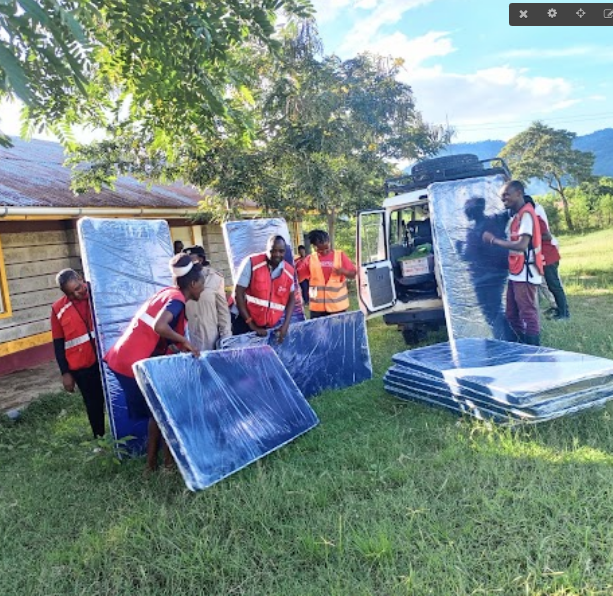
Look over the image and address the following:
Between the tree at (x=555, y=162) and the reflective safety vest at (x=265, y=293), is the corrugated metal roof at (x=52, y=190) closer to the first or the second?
the reflective safety vest at (x=265, y=293)

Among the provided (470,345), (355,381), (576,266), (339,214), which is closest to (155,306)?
(355,381)

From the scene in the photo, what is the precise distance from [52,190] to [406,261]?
5768mm

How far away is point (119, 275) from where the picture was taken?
14.5ft

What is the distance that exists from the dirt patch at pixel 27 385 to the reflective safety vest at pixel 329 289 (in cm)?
331

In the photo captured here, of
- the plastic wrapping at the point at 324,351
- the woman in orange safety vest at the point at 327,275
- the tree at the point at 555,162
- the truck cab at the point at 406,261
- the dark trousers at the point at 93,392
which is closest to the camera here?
the dark trousers at the point at 93,392

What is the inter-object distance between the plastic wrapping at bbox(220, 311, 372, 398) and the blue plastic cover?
3.35 feet

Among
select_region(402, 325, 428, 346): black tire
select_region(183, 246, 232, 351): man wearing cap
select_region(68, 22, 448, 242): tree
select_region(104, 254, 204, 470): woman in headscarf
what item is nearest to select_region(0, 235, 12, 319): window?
select_region(68, 22, 448, 242): tree

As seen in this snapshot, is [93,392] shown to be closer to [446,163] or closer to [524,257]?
[524,257]

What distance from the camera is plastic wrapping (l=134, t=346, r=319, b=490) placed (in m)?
3.05

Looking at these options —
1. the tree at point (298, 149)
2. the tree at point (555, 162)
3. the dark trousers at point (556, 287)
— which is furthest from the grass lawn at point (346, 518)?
→ the tree at point (555, 162)

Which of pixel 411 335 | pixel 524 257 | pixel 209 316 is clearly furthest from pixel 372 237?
pixel 209 316

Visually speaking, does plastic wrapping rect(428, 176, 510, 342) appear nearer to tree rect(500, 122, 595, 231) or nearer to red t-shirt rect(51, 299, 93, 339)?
red t-shirt rect(51, 299, 93, 339)

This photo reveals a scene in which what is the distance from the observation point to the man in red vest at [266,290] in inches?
185

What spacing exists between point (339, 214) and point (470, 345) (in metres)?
5.98
